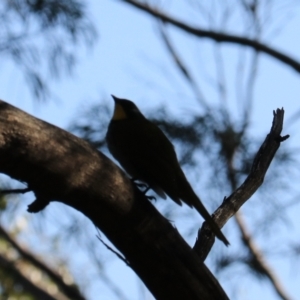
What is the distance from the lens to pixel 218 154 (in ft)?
19.1

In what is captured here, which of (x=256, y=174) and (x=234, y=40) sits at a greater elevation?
(x=234, y=40)

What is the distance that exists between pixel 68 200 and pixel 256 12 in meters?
4.68

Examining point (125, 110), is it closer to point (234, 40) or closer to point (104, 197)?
point (104, 197)

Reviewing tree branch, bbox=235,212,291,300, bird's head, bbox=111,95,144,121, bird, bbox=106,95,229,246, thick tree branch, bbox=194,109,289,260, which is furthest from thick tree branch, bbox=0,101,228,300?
tree branch, bbox=235,212,291,300

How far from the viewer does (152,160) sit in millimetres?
2809

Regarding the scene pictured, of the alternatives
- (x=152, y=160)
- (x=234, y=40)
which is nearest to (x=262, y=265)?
(x=234, y=40)

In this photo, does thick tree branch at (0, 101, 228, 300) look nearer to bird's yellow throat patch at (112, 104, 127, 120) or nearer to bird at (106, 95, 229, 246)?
bird at (106, 95, 229, 246)

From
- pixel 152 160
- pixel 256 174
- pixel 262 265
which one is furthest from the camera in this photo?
pixel 262 265

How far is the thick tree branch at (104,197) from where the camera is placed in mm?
1843

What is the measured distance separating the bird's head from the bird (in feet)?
0.90

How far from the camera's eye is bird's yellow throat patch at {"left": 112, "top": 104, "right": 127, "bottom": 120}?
3.59 meters

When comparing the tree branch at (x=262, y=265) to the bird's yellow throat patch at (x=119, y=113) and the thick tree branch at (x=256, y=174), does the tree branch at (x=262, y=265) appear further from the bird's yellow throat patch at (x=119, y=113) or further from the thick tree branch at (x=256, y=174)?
the thick tree branch at (x=256, y=174)

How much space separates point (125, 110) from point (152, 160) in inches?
40.3

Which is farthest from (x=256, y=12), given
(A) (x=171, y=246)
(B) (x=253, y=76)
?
(A) (x=171, y=246)
